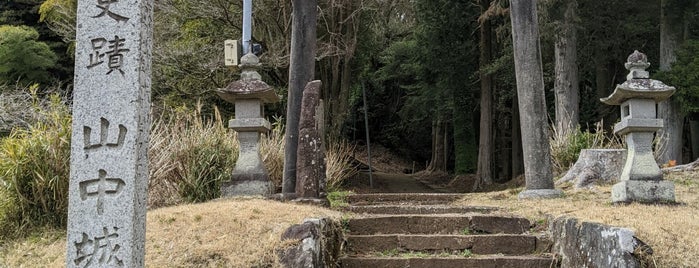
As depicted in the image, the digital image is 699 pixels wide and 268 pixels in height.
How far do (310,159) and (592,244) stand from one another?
11.2 feet

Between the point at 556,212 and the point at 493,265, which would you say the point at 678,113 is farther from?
the point at 493,265

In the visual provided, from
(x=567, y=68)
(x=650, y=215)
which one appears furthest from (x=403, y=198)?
(x=567, y=68)

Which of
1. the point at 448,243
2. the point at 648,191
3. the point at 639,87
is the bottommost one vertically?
the point at 448,243

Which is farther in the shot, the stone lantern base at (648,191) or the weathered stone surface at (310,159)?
the weathered stone surface at (310,159)

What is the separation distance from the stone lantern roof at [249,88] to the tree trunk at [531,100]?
351cm

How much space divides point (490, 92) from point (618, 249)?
12579 millimetres

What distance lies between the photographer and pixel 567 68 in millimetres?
12961

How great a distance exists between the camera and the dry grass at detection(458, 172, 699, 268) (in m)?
4.73

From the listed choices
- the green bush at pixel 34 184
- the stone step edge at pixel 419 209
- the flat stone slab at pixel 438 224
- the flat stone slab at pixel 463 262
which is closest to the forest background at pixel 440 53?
the stone step edge at pixel 419 209

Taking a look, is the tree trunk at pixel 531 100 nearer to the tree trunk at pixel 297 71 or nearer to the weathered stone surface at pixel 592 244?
the weathered stone surface at pixel 592 244

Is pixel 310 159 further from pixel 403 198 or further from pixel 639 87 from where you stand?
pixel 639 87

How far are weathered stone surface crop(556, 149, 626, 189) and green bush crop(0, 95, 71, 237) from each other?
23.5 feet

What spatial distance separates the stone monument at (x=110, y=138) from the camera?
361cm

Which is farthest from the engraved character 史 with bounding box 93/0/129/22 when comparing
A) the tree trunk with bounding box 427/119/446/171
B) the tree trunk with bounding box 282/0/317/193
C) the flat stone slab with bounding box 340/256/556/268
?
the tree trunk with bounding box 427/119/446/171
